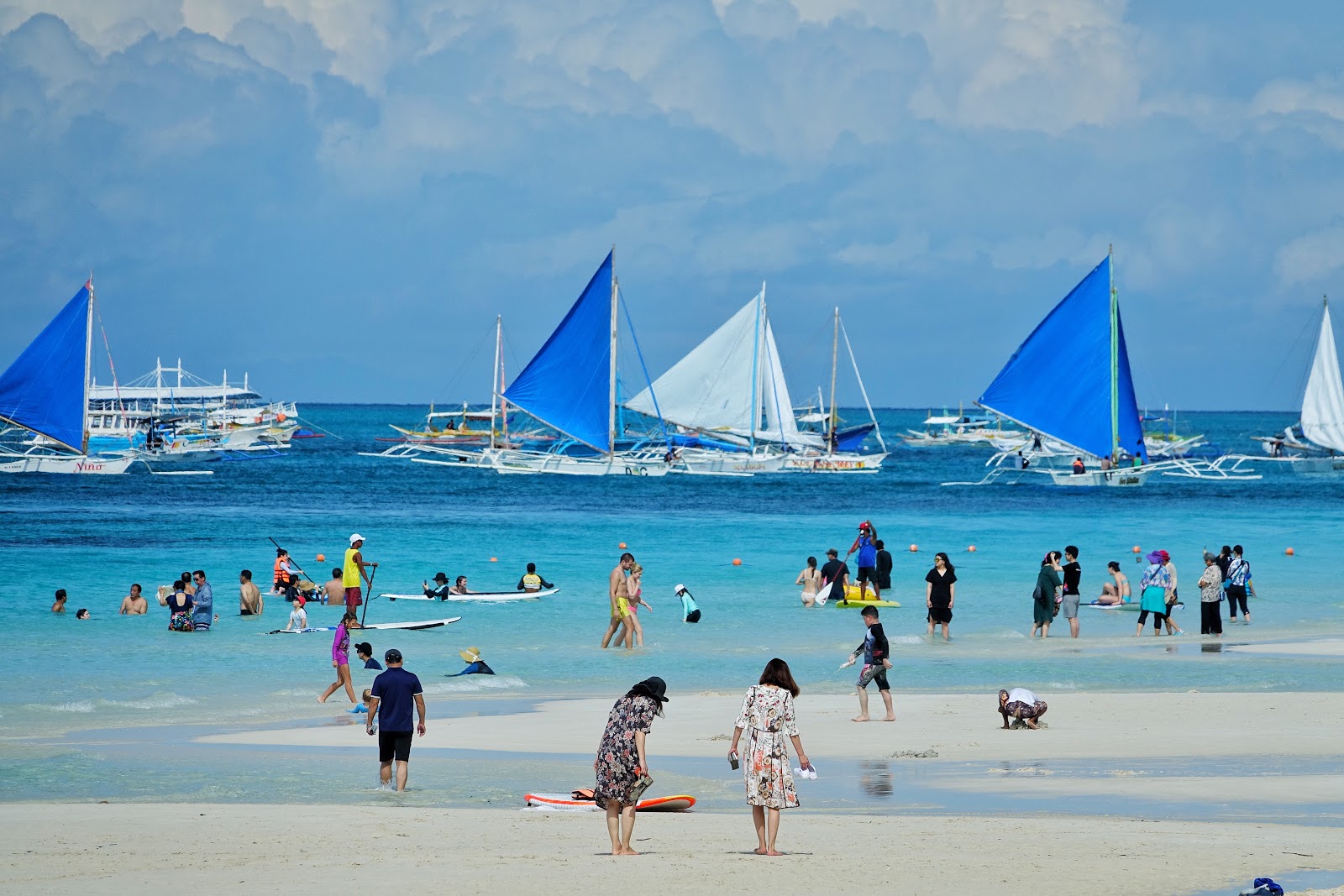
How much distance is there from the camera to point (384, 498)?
65125 millimetres

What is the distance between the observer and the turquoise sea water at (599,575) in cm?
1967

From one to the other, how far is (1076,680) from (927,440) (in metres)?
153

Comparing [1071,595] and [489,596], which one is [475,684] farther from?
[1071,595]

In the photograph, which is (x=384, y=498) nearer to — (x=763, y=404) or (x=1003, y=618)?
(x=763, y=404)

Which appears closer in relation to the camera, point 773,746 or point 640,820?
point 773,746

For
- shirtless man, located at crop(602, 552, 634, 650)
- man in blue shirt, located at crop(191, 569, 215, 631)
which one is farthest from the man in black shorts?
man in blue shirt, located at crop(191, 569, 215, 631)

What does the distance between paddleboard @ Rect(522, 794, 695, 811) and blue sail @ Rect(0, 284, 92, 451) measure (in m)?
53.6

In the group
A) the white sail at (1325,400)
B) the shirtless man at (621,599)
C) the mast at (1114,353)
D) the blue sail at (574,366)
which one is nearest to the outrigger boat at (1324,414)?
the white sail at (1325,400)

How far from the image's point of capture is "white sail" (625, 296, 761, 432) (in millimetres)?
78188

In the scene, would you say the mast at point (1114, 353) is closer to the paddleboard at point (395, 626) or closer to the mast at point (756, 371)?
the mast at point (756, 371)

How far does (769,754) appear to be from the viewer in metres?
10.1

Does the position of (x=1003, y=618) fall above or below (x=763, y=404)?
below

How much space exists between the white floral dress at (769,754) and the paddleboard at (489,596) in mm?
19367

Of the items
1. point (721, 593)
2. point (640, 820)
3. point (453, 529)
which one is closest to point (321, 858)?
point (640, 820)
